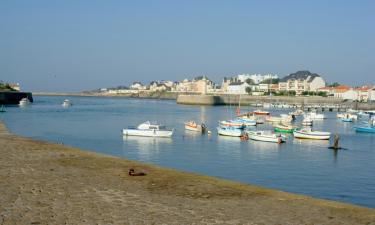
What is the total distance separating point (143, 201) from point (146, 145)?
2616 centimetres

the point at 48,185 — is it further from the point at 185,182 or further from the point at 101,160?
the point at 101,160

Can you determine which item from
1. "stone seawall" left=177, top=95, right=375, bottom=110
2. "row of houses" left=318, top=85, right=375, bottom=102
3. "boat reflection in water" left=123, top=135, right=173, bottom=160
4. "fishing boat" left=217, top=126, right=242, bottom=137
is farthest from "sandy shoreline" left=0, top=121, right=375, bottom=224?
"row of houses" left=318, top=85, right=375, bottom=102

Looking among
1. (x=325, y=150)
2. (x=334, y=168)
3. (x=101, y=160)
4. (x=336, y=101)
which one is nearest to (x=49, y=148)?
(x=101, y=160)

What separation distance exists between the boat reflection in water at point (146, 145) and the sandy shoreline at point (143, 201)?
53.0ft

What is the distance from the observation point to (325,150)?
34.7 m

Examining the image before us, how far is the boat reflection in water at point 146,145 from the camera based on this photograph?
97.7 ft

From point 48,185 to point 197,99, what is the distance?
140 meters

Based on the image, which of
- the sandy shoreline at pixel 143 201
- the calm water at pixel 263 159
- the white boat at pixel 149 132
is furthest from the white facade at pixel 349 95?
the sandy shoreline at pixel 143 201

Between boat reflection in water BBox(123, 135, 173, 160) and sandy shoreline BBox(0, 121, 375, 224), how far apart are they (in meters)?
16.2

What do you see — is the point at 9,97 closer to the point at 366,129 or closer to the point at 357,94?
the point at 366,129

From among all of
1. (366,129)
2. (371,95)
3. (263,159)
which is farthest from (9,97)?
(371,95)

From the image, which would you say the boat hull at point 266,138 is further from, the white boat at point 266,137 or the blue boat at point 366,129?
the blue boat at point 366,129

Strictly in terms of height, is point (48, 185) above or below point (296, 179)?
above

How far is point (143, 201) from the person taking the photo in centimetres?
853
